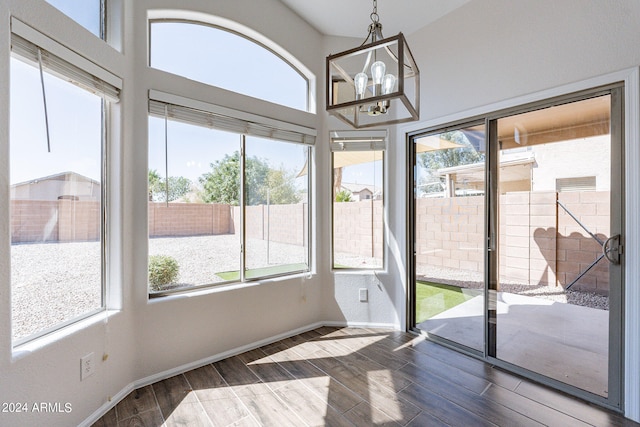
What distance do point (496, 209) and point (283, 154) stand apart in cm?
209

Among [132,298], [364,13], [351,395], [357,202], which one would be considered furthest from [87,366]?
[364,13]

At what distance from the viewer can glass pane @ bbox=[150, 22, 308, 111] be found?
7.72ft

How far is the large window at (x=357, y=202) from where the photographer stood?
331 centimetres

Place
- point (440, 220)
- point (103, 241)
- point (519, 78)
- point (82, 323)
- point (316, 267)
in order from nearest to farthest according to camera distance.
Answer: point (82, 323), point (103, 241), point (519, 78), point (440, 220), point (316, 267)

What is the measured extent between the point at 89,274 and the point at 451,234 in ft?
9.79

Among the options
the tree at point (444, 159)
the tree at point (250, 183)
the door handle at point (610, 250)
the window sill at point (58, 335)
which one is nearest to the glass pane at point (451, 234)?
the tree at point (444, 159)

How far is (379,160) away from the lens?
10.9 feet

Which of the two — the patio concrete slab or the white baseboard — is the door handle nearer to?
the patio concrete slab

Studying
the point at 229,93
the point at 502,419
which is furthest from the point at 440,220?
the point at 229,93

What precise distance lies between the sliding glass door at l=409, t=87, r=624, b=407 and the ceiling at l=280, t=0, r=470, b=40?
114 centimetres

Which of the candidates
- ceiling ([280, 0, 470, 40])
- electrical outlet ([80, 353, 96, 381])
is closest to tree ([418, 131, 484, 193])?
ceiling ([280, 0, 470, 40])

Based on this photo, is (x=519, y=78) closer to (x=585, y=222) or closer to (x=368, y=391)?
(x=585, y=222)

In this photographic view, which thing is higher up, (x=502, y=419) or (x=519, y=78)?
(x=519, y=78)

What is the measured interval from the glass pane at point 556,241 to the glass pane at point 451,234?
0.20 m
